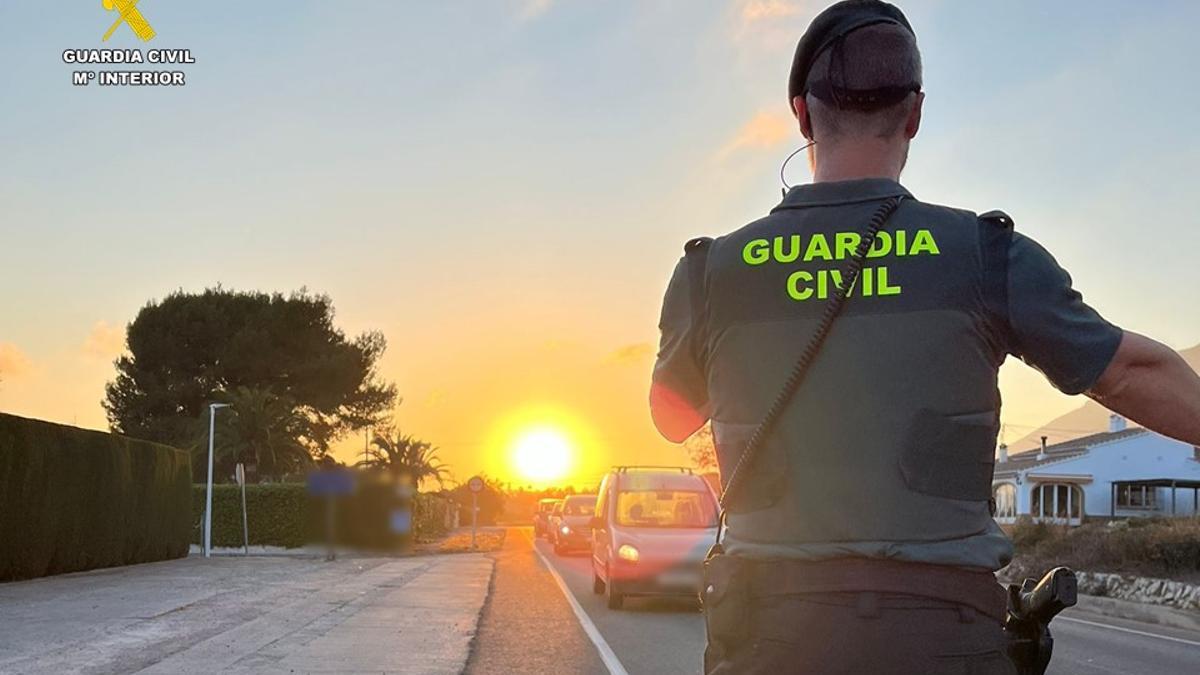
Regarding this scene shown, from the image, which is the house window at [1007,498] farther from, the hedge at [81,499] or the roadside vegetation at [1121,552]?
the hedge at [81,499]

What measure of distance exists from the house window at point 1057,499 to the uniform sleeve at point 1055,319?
6013cm

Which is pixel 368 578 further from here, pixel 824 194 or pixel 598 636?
pixel 824 194

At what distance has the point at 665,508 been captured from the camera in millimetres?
17984

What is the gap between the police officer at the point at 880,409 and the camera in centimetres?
178

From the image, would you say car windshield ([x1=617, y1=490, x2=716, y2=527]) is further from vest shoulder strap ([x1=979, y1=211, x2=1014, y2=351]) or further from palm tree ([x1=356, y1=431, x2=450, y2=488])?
vest shoulder strap ([x1=979, y1=211, x2=1014, y2=351])

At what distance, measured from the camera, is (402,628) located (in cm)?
1327

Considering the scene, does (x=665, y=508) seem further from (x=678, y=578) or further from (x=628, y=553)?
(x=678, y=578)

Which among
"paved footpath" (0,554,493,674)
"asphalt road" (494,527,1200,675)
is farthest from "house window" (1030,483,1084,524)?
"asphalt road" (494,527,1200,675)

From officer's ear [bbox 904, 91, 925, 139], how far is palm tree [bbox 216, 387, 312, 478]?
3936cm

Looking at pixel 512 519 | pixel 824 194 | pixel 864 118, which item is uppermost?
pixel 864 118

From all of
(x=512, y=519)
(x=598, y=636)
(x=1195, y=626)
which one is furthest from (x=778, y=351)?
(x=512, y=519)

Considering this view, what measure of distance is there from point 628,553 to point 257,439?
28506 millimetres

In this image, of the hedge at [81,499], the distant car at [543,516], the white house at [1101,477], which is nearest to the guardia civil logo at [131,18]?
the hedge at [81,499]

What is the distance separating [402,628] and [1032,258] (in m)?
12.2
